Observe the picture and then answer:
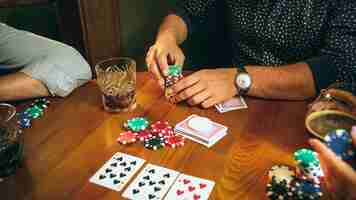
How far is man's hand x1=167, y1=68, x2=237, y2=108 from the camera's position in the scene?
1.30 metres

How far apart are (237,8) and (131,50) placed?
116cm

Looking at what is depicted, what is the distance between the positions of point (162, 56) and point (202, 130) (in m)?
0.47

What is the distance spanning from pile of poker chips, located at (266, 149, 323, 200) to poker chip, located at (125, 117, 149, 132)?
0.42m

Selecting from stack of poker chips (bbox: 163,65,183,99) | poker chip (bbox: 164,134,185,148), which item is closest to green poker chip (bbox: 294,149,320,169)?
poker chip (bbox: 164,134,185,148)

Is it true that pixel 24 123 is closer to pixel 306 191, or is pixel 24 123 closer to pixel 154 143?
pixel 154 143

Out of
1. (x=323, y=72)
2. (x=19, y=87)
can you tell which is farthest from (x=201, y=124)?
(x=19, y=87)

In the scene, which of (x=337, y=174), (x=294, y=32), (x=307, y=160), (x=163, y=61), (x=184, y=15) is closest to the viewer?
(x=337, y=174)

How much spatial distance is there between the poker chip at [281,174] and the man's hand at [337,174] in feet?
0.34

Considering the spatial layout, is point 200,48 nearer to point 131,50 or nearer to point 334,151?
point 131,50

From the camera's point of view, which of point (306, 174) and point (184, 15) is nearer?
point (306, 174)

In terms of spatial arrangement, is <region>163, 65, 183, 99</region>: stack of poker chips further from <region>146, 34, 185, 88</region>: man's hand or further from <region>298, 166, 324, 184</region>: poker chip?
<region>298, 166, 324, 184</region>: poker chip

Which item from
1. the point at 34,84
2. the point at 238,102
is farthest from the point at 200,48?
the point at 34,84

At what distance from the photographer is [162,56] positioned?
4.95 ft

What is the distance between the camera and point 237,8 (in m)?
1.72
